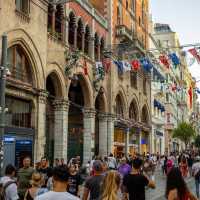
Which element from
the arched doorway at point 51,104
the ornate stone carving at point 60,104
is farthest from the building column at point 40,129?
the ornate stone carving at point 60,104

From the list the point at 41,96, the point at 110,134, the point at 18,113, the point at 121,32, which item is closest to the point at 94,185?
the point at 18,113

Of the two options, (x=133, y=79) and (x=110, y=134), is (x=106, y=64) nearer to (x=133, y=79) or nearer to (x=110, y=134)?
(x=110, y=134)

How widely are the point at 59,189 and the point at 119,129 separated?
105ft

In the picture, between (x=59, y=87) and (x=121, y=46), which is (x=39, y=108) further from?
(x=121, y=46)

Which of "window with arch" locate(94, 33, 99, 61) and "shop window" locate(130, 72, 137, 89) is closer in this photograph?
"window with arch" locate(94, 33, 99, 61)

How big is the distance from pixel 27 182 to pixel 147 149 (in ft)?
120

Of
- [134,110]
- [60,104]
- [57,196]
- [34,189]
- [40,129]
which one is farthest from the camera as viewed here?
[134,110]

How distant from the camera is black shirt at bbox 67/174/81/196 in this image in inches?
371

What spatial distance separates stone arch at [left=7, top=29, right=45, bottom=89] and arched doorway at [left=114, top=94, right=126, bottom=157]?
13.3m

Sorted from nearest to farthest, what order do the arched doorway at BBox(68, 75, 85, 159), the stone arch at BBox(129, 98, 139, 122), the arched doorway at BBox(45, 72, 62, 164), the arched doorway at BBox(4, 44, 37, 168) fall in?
1. the arched doorway at BBox(4, 44, 37, 168)
2. the arched doorway at BBox(45, 72, 62, 164)
3. the arched doorway at BBox(68, 75, 85, 159)
4. the stone arch at BBox(129, 98, 139, 122)

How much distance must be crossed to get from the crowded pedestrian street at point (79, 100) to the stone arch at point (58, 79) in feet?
0.19

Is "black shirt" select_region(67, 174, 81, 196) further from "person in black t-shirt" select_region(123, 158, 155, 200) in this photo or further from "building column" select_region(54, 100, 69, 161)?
"building column" select_region(54, 100, 69, 161)

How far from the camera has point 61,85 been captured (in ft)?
83.9

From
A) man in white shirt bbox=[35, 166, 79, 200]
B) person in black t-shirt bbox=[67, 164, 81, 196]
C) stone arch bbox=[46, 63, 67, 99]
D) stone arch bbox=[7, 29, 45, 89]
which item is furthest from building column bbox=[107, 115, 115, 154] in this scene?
man in white shirt bbox=[35, 166, 79, 200]
